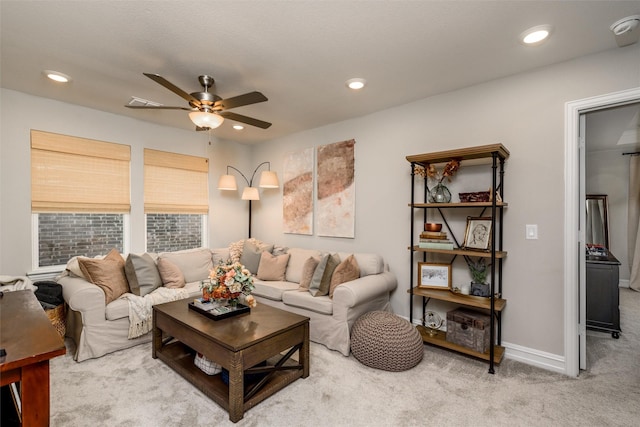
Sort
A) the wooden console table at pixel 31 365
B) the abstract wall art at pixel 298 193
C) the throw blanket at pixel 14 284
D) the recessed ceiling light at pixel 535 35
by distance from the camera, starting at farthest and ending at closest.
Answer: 1. the abstract wall art at pixel 298 193
2. the throw blanket at pixel 14 284
3. the recessed ceiling light at pixel 535 35
4. the wooden console table at pixel 31 365

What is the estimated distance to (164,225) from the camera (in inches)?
175

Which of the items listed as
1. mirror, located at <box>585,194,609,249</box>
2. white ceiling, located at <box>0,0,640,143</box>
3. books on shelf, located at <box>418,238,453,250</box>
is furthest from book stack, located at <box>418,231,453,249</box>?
mirror, located at <box>585,194,609,249</box>

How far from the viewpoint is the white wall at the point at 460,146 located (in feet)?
8.47

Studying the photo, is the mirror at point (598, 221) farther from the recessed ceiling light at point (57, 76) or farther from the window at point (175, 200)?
the recessed ceiling light at point (57, 76)

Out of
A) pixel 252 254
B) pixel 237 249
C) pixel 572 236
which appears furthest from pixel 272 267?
→ pixel 572 236

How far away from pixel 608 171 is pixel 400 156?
475cm

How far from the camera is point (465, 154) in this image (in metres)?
2.70

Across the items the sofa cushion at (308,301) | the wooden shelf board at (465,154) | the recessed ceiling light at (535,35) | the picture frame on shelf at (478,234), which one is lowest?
the sofa cushion at (308,301)

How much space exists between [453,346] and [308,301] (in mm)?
1443

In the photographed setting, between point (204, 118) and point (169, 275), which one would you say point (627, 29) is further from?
point (169, 275)

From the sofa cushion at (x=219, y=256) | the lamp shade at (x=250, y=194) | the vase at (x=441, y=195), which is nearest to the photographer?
the vase at (x=441, y=195)

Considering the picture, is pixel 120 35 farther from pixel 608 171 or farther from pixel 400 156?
pixel 608 171

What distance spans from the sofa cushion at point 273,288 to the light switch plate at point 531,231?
2.43 m

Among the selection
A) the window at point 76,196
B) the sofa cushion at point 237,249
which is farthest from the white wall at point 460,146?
the sofa cushion at point 237,249
